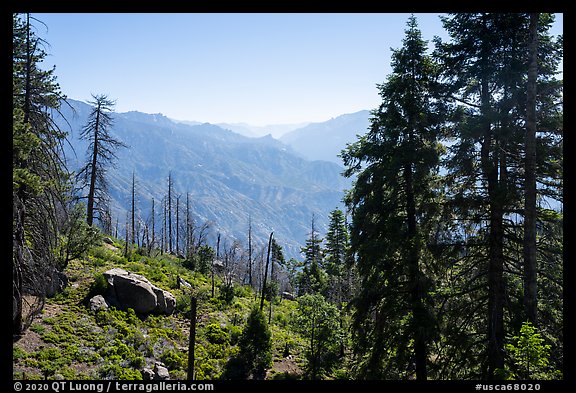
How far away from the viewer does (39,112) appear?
1270 cm

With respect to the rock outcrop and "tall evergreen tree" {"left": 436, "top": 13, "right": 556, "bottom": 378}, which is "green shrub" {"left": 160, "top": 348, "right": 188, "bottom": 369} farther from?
"tall evergreen tree" {"left": 436, "top": 13, "right": 556, "bottom": 378}

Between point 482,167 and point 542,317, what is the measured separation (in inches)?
203

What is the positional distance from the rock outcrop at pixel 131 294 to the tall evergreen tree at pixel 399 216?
13.3m

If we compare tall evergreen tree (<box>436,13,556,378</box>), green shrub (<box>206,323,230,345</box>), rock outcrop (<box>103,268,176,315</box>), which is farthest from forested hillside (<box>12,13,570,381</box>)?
green shrub (<box>206,323,230,345</box>)

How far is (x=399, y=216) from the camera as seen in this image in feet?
43.1

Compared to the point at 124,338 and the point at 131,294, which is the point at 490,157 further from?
the point at 131,294

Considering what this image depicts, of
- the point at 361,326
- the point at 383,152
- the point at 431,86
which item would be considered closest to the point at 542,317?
the point at 361,326

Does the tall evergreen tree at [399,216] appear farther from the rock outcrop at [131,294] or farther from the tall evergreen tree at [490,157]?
the rock outcrop at [131,294]

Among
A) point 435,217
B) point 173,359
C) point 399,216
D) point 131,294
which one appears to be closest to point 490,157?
point 435,217

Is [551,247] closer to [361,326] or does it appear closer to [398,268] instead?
[398,268]

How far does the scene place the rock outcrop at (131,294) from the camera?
19953 mm

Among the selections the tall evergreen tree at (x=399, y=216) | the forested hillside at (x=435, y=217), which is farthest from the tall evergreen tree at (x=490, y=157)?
the tall evergreen tree at (x=399, y=216)

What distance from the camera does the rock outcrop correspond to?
19953 millimetres

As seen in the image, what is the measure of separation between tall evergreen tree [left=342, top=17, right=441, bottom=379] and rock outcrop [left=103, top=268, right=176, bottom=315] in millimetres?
13260
